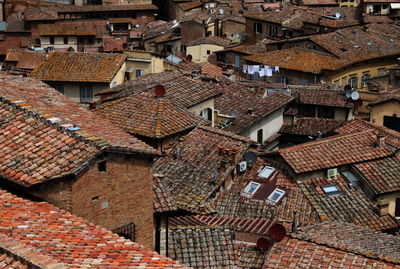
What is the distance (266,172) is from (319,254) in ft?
30.8

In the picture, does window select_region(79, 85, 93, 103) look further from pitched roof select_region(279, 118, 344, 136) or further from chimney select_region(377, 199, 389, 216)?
chimney select_region(377, 199, 389, 216)

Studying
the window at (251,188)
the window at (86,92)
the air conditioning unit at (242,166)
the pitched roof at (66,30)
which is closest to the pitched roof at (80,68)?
the window at (86,92)

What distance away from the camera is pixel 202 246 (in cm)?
2058

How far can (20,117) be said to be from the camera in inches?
751

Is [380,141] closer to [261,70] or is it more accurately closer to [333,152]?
[333,152]

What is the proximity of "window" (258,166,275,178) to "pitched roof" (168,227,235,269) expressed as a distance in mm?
7830

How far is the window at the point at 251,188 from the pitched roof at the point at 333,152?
1.67 m

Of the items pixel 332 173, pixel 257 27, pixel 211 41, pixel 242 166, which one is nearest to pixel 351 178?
pixel 332 173

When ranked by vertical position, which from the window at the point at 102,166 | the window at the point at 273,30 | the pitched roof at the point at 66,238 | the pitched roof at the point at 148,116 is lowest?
the window at the point at 273,30

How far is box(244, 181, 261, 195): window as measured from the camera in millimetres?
28156

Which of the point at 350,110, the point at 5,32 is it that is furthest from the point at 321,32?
the point at 5,32

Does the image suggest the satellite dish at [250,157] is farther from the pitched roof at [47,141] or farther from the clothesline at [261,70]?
the clothesline at [261,70]

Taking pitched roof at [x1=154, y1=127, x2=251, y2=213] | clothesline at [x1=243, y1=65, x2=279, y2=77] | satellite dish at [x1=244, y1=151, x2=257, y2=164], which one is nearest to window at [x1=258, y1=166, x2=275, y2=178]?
satellite dish at [x1=244, y1=151, x2=257, y2=164]

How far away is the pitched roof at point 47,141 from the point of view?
55.3 ft
